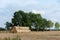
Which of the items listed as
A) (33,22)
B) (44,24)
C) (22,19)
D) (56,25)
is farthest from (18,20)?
(56,25)

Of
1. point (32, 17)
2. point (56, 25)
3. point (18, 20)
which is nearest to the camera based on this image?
point (18, 20)

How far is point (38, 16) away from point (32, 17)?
411cm

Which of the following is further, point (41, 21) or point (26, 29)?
point (41, 21)

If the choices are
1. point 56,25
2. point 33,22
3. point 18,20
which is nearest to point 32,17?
point 33,22

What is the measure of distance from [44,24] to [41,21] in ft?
28.3

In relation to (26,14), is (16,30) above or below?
below

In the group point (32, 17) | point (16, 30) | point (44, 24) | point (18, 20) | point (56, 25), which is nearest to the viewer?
point (16, 30)

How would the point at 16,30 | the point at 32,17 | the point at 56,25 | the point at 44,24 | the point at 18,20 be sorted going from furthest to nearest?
the point at 56,25 → the point at 44,24 → the point at 32,17 → the point at 18,20 → the point at 16,30

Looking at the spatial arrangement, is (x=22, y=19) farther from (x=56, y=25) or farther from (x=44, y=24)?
(x=56, y=25)

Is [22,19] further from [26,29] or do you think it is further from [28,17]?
[26,29]

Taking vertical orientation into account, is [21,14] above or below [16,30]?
above

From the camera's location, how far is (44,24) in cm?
10125

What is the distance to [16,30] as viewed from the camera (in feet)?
208

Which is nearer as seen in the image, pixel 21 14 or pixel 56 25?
pixel 21 14
